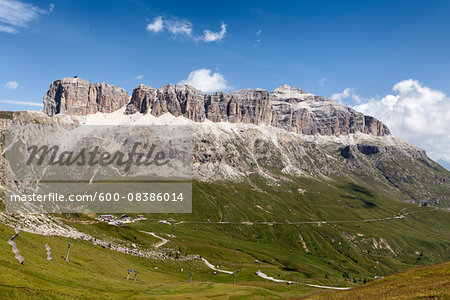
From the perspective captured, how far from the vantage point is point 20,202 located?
162 metres

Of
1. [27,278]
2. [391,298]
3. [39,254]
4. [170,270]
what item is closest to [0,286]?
[27,278]

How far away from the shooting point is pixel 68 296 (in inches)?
2114

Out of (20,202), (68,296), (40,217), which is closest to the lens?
(68,296)

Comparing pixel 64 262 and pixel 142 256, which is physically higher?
pixel 64 262

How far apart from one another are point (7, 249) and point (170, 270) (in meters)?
101

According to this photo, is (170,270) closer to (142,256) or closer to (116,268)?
(142,256)

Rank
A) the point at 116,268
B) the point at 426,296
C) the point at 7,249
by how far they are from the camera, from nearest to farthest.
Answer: the point at 426,296
the point at 7,249
the point at 116,268

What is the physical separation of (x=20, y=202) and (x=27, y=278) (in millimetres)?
128964

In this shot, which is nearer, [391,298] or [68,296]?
[391,298]

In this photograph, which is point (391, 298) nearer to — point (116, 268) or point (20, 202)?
point (116, 268)

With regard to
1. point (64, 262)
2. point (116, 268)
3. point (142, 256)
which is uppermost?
point (64, 262)

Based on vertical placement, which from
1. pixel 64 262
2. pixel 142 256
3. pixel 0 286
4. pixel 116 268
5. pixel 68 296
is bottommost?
pixel 142 256

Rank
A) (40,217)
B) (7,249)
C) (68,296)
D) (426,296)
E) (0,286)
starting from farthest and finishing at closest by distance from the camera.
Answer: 1. (40,217)
2. (7,249)
3. (68,296)
4. (0,286)
5. (426,296)

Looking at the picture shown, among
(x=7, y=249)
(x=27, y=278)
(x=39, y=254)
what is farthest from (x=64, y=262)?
(x=27, y=278)
